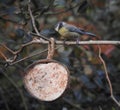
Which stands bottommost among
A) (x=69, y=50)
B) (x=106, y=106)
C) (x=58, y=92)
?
(x=106, y=106)

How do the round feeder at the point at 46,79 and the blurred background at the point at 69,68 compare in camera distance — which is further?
the blurred background at the point at 69,68

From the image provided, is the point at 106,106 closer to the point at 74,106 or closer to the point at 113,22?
the point at 74,106

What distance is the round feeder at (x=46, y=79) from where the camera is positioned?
158 centimetres

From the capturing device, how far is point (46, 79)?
162 cm

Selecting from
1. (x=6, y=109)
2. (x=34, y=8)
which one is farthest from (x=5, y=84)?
(x=34, y=8)

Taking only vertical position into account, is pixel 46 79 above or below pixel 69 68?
above

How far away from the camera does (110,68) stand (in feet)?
9.75

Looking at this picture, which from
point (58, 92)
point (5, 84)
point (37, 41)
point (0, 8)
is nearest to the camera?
point (58, 92)

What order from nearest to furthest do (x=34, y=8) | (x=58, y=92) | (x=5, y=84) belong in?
(x=58, y=92) < (x=34, y=8) < (x=5, y=84)

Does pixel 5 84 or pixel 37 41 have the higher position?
pixel 37 41

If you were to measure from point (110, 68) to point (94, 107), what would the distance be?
0.85ft

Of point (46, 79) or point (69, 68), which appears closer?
point (46, 79)

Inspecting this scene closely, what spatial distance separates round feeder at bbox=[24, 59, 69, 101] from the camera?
5.19 ft

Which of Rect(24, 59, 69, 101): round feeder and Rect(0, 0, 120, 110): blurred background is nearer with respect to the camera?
Rect(24, 59, 69, 101): round feeder
